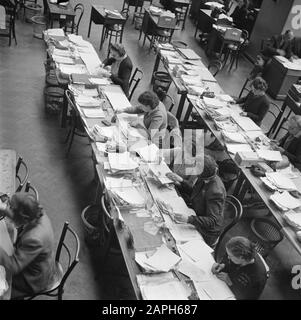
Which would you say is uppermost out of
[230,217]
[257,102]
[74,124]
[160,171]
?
[257,102]

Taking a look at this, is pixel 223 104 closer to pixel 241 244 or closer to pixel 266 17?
pixel 241 244

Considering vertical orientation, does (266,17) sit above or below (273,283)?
above

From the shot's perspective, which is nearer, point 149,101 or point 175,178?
point 175,178

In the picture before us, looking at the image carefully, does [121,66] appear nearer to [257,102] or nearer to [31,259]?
[257,102]

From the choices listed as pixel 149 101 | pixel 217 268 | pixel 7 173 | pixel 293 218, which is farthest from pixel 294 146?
pixel 7 173

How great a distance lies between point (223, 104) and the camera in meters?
6.29

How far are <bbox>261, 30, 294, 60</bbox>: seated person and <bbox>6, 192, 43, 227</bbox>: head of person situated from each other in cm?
809

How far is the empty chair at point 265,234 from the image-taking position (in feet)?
15.1

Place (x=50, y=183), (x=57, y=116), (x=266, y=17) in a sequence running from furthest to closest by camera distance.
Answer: (x=266, y=17) < (x=57, y=116) < (x=50, y=183)

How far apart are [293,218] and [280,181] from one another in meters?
0.64

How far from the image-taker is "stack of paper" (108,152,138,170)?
14.0 ft

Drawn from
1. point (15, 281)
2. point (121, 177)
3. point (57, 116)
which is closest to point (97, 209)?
point (121, 177)

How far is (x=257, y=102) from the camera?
243 inches

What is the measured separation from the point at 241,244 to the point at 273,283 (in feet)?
5.63
